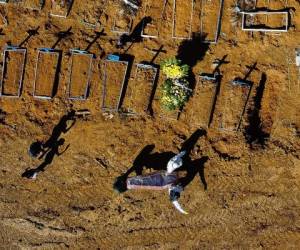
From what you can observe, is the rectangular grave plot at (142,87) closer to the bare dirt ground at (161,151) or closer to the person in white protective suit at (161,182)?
the bare dirt ground at (161,151)

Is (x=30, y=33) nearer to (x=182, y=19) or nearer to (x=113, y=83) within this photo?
(x=113, y=83)

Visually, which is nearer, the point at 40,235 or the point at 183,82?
the point at 183,82

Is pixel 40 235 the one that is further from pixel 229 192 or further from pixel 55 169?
pixel 229 192

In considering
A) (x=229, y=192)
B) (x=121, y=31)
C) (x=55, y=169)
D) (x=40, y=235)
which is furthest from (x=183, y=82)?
(x=40, y=235)

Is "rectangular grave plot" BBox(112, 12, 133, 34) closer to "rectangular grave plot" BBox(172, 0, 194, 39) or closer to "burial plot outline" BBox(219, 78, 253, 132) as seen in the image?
"rectangular grave plot" BBox(172, 0, 194, 39)

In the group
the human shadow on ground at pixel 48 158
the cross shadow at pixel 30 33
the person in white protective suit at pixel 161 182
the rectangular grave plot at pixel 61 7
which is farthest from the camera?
the human shadow on ground at pixel 48 158

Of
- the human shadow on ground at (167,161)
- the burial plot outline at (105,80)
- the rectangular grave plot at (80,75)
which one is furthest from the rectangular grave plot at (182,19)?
the human shadow on ground at (167,161)
